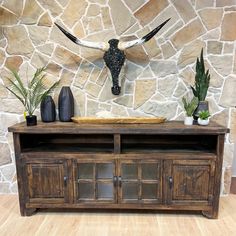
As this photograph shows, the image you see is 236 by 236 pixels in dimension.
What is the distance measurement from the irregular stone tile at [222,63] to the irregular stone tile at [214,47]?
0.06 meters

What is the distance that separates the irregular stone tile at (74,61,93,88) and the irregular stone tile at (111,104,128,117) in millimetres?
400

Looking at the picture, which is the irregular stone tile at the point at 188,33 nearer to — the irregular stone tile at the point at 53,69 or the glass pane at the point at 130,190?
the irregular stone tile at the point at 53,69

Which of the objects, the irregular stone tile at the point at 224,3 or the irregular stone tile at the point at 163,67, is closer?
the irregular stone tile at the point at 224,3

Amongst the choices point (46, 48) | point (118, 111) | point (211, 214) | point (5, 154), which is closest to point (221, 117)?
point (211, 214)

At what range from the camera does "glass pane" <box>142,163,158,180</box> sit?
2.09 metres

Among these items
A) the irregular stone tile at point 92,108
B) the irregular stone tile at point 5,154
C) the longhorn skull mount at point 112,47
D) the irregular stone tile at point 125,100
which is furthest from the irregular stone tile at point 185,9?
the irregular stone tile at point 5,154

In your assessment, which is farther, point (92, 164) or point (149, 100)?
point (149, 100)

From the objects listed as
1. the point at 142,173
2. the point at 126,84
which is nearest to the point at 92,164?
the point at 142,173

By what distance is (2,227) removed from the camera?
2.04 m

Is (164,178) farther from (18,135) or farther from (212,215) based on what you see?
(18,135)

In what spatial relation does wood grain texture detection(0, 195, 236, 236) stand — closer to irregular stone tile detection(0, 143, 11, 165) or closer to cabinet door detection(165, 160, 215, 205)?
cabinet door detection(165, 160, 215, 205)

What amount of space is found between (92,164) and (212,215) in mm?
1179

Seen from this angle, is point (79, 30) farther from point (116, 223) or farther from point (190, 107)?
point (116, 223)

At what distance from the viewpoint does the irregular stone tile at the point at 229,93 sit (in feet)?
7.75
